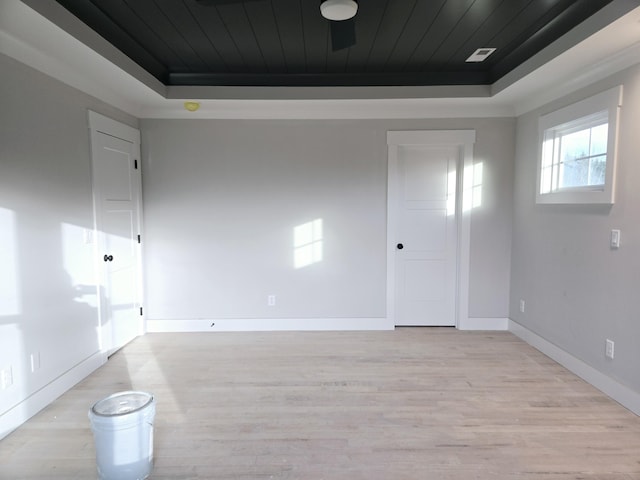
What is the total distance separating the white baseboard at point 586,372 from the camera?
261 cm

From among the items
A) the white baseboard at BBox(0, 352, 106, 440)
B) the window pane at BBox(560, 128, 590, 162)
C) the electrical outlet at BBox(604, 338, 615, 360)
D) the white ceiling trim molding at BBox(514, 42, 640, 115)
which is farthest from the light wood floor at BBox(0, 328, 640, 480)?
the white ceiling trim molding at BBox(514, 42, 640, 115)

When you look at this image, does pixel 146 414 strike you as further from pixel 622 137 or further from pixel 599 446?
pixel 622 137

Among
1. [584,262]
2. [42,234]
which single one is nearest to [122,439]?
[42,234]

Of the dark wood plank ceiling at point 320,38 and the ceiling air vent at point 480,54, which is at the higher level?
the ceiling air vent at point 480,54

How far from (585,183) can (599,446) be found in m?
1.96

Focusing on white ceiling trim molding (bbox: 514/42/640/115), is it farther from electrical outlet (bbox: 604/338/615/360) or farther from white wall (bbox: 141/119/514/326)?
electrical outlet (bbox: 604/338/615/360)

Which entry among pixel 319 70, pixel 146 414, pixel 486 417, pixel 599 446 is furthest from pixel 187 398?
pixel 319 70

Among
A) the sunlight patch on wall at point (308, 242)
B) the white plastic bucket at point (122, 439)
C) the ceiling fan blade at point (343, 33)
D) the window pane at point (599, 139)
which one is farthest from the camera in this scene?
the sunlight patch on wall at point (308, 242)

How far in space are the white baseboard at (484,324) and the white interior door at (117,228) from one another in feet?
11.7

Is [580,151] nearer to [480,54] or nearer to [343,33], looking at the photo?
[480,54]

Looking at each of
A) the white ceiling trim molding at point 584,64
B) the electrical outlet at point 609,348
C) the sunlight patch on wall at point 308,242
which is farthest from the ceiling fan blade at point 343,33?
the electrical outlet at point 609,348

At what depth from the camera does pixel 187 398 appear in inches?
111

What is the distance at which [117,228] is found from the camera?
3.71m

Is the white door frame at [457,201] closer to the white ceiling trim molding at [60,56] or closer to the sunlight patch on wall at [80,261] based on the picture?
the white ceiling trim molding at [60,56]
